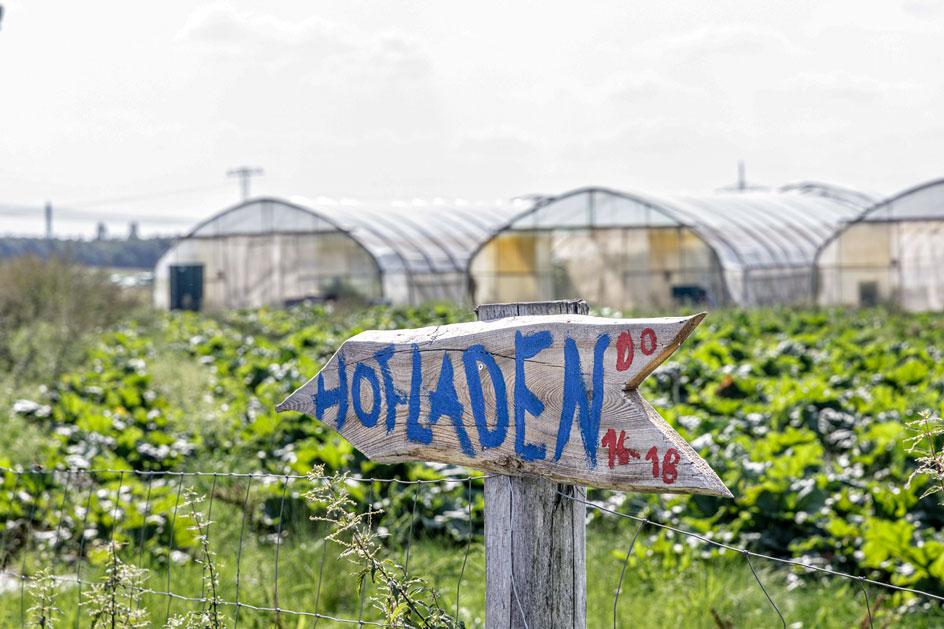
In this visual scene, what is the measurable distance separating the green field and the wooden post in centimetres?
73

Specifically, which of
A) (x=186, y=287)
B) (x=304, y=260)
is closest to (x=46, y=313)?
(x=304, y=260)

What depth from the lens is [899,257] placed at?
1867cm

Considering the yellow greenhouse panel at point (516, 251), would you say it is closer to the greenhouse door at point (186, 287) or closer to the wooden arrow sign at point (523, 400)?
the greenhouse door at point (186, 287)

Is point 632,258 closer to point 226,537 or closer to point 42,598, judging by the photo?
point 226,537

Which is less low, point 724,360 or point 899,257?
point 899,257

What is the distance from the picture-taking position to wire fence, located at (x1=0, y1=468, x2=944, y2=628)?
14.1 feet

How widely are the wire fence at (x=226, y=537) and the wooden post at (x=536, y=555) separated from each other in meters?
1.98

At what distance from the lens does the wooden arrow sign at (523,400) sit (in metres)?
1.91

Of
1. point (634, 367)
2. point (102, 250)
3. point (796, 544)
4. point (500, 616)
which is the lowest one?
point (796, 544)

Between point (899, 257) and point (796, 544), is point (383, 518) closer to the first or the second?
point (796, 544)

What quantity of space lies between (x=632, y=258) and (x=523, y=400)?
1819cm

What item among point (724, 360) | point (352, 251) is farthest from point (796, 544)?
point (352, 251)

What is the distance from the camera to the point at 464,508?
17.0 ft

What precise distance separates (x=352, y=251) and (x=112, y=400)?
13783 millimetres
